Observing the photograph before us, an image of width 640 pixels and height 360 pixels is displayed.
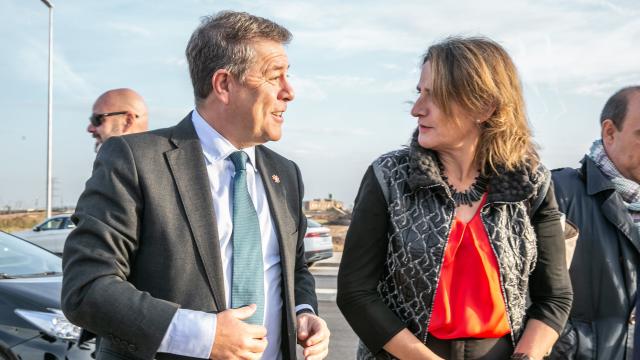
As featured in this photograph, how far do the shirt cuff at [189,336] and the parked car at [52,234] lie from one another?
49.6 ft

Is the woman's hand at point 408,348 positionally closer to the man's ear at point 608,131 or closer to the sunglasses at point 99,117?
the man's ear at point 608,131

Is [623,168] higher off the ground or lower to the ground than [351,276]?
higher

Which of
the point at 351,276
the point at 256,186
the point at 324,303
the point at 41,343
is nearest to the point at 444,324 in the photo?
the point at 351,276

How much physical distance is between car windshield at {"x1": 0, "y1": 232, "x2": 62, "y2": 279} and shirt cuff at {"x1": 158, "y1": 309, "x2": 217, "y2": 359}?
355 centimetres

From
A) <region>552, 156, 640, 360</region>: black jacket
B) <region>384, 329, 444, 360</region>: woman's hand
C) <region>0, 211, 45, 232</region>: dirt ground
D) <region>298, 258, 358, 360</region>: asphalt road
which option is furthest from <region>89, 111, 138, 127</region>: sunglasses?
<region>0, 211, 45, 232</region>: dirt ground

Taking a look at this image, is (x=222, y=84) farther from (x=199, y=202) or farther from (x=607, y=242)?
(x=607, y=242)

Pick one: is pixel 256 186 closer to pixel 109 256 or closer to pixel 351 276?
pixel 351 276

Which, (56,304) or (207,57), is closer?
(207,57)

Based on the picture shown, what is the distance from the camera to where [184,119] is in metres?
2.35

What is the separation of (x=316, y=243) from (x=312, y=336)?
38.6 ft

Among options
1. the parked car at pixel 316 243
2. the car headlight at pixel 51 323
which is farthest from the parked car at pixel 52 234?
the car headlight at pixel 51 323

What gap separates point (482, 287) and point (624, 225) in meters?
0.95

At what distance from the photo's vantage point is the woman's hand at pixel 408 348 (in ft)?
7.11

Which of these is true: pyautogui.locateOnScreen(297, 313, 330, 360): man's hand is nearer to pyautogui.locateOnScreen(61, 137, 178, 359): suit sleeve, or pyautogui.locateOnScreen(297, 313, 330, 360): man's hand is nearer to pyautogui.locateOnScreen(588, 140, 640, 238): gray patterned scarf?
pyautogui.locateOnScreen(61, 137, 178, 359): suit sleeve
